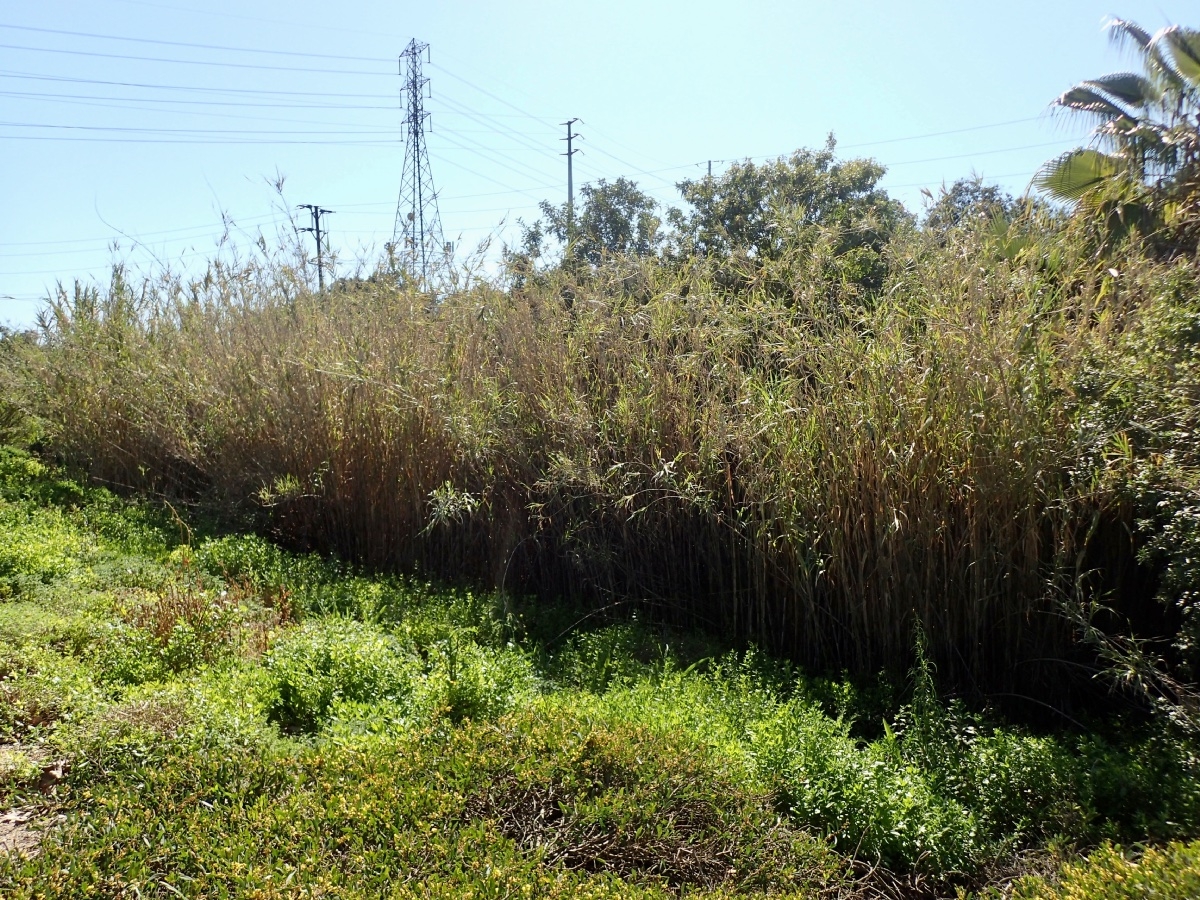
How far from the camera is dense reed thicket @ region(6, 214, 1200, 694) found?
4.17 metres

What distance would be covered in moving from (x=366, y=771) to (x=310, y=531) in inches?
178

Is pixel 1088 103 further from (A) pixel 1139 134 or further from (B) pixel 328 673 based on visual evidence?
(B) pixel 328 673

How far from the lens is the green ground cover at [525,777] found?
2795mm

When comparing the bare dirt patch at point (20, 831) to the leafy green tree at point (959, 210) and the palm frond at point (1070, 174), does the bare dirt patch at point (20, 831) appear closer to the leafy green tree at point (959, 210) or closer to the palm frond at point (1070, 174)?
the leafy green tree at point (959, 210)

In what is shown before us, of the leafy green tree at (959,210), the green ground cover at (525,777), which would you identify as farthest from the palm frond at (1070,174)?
the green ground cover at (525,777)

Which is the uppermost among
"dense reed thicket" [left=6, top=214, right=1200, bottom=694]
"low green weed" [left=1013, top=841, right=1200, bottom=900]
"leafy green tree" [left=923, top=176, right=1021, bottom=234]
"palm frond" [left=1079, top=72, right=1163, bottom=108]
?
"palm frond" [left=1079, top=72, right=1163, bottom=108]

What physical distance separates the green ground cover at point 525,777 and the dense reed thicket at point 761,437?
0.55 metres

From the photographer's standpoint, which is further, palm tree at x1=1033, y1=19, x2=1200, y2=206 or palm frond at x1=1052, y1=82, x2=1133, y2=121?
palm frond at x1=1052, y1=82, x2=1133, y2=121

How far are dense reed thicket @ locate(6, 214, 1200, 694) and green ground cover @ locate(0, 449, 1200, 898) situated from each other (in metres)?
0.55

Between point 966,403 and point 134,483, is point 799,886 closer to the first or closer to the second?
point 966,403

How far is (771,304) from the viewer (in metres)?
5.25

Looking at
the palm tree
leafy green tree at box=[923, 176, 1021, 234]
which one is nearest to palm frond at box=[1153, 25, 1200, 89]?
the palm tree

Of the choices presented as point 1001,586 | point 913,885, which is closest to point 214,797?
point 913,885

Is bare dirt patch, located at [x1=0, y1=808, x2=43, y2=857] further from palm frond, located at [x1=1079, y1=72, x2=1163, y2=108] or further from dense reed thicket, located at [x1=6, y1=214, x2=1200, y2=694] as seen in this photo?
palm frond, located at [x1=1079, y1=72, x2=1163, y2=108]
